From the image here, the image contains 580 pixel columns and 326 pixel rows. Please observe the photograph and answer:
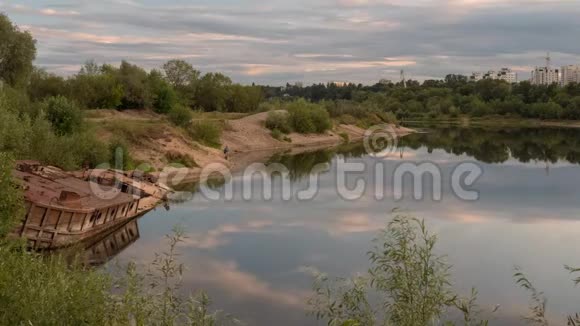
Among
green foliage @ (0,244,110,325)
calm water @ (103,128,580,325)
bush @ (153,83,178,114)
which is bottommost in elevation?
calm water @ (103,128,580,325)

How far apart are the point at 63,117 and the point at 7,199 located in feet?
Answer: 60.6

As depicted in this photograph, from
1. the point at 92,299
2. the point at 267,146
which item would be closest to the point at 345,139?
the point at 267,146

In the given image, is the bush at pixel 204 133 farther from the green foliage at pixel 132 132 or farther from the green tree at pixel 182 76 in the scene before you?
the green tree at pixel 182 76

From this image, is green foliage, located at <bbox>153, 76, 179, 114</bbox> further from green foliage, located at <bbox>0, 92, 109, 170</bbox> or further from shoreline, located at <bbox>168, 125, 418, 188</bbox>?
green foliage, located at <bbox>0, 92, 109, 170</bbox>

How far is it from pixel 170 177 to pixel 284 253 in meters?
18.9

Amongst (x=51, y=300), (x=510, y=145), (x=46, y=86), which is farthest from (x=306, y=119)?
(x=51, y=300)

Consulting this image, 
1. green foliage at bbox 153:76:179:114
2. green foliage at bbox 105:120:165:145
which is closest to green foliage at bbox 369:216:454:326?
green foliage at bbox 105:120:165:145

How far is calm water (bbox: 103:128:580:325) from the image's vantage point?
49.2 ft

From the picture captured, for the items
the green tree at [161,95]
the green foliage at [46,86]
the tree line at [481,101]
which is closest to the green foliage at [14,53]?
the green foliage at [46,86]

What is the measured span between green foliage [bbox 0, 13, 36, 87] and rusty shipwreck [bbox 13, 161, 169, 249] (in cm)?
1601

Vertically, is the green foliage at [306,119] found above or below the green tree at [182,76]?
below

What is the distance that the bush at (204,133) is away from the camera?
49156 millimetres

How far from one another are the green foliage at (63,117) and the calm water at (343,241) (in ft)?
25.2

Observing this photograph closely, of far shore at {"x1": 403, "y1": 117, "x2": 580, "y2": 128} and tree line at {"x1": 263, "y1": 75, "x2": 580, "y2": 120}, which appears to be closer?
far shore at {"x1": 403, "y1": 117, "x2": 580, "y2": 128}
